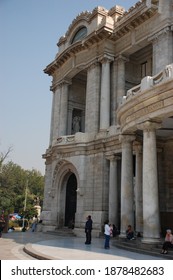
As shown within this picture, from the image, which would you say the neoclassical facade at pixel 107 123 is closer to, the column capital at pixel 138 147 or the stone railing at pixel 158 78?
the column capital at pixel 138 147

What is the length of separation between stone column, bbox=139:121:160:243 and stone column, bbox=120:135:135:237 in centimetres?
250

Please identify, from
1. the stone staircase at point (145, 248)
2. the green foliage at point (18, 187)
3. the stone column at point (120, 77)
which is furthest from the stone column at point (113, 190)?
the green foliage at point (18, 187)

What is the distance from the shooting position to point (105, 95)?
2633 centimetres

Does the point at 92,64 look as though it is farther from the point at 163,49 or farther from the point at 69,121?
the point at 163,49

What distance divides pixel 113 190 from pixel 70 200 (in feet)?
21.0

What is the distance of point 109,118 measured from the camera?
85.1 feet

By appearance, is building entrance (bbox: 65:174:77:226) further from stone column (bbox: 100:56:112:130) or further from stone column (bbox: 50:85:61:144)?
stone column (bbox: 100:56:112:130)

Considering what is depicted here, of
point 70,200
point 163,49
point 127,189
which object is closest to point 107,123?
point 163,49

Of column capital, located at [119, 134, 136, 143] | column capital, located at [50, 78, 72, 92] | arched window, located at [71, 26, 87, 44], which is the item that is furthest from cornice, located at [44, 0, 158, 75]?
column capital, located at [119, 134, 136, 143]

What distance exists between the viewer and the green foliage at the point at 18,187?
52.9 metres

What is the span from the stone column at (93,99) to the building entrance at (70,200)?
490 cm
